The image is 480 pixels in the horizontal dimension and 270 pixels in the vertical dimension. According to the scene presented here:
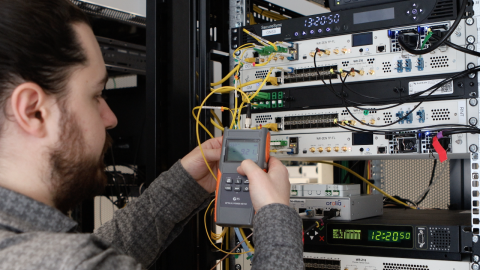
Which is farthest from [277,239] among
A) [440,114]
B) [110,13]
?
[110,13]

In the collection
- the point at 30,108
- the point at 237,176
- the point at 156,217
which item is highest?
the point at 30,108

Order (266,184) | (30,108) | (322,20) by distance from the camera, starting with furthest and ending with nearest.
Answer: (322,20)
(266,184)
(30,108)

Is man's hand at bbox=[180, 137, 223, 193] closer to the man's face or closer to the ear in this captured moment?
the man's face

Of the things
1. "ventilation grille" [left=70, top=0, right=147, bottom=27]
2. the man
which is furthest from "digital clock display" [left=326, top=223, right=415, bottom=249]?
"ventilation grille" [left=70, top=0, right=147, bottom=27]

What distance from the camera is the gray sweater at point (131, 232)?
0.51m

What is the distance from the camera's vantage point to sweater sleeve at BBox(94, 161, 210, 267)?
1.02 metres

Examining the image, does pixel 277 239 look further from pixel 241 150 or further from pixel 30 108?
pixel 30 108

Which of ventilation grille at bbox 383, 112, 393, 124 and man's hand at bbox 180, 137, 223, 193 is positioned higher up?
ventilation grille at bbox 383, 112, 393, 124

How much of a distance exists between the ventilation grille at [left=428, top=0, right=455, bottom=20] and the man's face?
2.52 ft

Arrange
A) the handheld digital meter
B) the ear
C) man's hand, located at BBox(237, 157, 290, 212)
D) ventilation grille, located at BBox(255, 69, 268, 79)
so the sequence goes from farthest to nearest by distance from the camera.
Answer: ventilation grille, located at BBox(255, 69, 268, 79) < the handheld digital meter < man's hand, located at BBox(237, 157, 290, 212) < the ear

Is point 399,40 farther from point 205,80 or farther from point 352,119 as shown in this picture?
point 205,80

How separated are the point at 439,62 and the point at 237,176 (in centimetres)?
55

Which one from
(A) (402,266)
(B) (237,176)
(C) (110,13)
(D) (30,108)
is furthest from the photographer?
(C) (110,13)

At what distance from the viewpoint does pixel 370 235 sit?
3.60 ft
